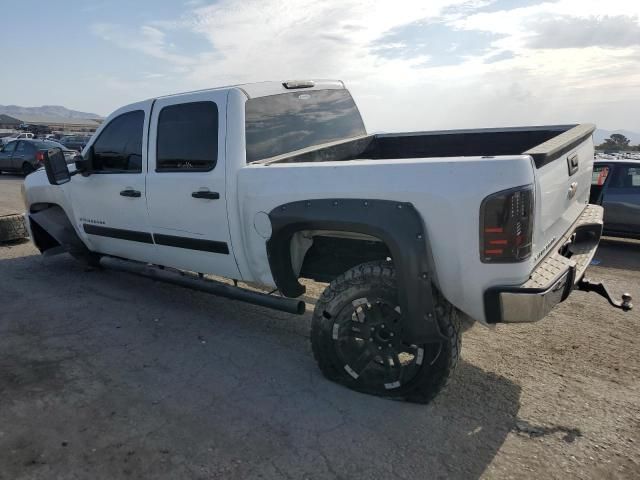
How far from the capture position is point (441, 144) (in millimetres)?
5031

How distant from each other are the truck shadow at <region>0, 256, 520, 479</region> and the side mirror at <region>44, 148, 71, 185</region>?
1.34 m

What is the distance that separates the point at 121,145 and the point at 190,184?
Answer: 1233 mm

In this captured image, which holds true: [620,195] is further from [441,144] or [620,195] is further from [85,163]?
[85,163]

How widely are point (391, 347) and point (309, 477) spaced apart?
98 centimetres

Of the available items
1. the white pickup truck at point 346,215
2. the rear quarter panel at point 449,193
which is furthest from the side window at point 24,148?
the rear quarter panel at point 449,193

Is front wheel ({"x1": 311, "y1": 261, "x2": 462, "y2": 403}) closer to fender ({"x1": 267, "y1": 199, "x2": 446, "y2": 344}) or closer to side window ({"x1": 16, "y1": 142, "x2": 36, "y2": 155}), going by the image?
fender ({"x1": 267, "y1": 199, "x2": 446, "y2": 344})

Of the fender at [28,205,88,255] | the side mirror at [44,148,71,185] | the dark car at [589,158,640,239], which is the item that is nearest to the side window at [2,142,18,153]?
the fender at [28,205,88,255]

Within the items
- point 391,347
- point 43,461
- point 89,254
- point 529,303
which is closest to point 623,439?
point 529,303

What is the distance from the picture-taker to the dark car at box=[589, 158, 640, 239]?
8273 millimetres

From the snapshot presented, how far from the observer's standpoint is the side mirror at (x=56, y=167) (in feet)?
16.0

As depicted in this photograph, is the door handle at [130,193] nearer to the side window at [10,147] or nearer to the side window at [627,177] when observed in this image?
the side window at [627,177]

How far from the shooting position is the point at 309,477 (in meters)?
2.57

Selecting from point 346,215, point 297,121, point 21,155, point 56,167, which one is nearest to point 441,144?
point 297,121

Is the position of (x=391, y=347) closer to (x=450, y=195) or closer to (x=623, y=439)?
(x=450, y=195)
